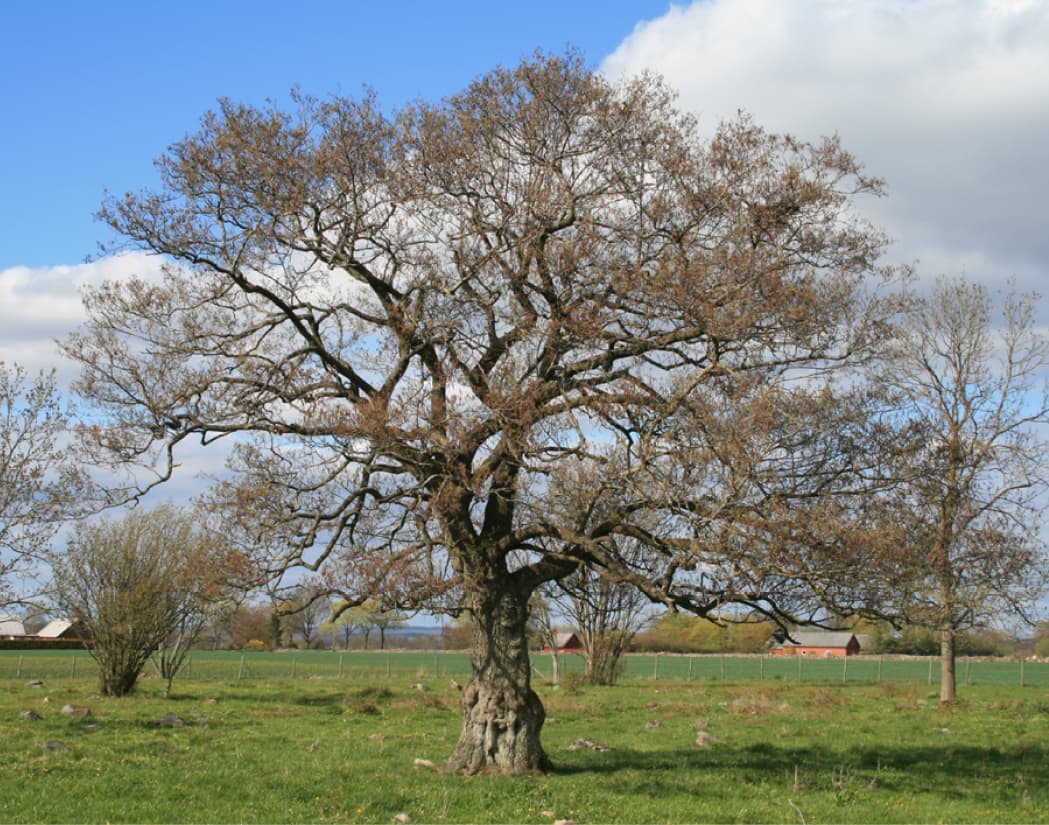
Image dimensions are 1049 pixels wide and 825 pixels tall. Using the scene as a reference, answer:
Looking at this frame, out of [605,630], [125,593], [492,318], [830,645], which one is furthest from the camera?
[830,645]

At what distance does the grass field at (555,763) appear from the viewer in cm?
1125

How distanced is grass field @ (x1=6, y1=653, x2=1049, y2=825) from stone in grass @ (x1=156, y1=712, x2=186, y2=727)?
1.10 ft

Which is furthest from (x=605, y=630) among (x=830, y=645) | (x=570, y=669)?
Result: (x=830, y=645)

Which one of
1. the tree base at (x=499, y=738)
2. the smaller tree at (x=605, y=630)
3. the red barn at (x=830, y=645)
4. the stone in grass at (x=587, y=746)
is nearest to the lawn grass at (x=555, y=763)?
the stone in grass at (x=587, y=746)

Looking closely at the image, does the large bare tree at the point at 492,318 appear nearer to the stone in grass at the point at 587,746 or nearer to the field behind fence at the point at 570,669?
the stone in grass at the point at 587,746

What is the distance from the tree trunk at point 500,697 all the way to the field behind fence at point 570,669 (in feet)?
75.8

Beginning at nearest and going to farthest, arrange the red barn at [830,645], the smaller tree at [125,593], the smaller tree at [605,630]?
1. the smaller tree at [125,593]
2. the smaller tree at [605,630]
3. the red barn at [830,645]

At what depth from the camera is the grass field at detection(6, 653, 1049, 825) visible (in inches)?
443

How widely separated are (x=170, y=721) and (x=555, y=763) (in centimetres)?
933

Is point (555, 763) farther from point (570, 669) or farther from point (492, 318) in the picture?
point (570, 669)

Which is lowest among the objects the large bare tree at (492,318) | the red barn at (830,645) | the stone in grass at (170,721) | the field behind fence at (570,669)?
the red barn at (830,645)

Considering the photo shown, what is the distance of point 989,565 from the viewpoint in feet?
47.8

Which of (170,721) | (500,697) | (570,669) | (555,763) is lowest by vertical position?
(570,669)

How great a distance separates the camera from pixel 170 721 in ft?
65.1
